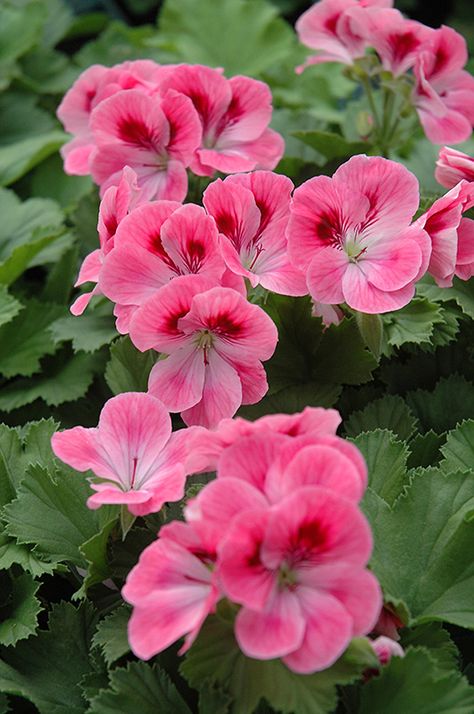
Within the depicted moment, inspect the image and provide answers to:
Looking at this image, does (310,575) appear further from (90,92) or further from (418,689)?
(90,92)

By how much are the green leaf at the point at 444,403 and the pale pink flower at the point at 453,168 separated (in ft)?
0.75

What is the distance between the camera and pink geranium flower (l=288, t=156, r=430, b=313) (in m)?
0.88

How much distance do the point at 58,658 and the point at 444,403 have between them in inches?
20.0

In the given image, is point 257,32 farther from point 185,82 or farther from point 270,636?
point 270,636

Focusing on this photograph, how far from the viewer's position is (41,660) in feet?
3.01

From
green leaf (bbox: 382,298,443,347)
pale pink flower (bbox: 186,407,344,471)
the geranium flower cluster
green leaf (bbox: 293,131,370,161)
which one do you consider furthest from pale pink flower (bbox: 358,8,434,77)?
pale pink flower (bbox: 186,407,344,471)

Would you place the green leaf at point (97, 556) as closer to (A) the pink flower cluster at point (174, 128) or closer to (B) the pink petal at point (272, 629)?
(B) the pink petal at point (272, 629)

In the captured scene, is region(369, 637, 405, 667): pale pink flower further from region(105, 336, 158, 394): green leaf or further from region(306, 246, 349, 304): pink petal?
region(105, 336, 158, 394): green leaf

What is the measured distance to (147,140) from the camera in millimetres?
1104

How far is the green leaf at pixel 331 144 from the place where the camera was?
4.43 feet

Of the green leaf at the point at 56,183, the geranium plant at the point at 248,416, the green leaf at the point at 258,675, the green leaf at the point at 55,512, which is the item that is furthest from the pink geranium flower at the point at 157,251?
the green leaf at the point at 56,183

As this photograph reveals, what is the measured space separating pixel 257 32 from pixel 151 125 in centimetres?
107

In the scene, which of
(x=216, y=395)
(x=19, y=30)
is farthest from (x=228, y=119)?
(x=19, y=30)

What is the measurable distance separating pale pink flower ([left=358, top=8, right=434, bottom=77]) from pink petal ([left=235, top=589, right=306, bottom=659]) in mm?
841
